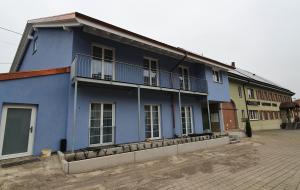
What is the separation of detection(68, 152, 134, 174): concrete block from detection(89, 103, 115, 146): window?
226 centimetres

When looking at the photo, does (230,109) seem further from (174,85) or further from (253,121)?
(174,85)

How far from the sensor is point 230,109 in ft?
59.4

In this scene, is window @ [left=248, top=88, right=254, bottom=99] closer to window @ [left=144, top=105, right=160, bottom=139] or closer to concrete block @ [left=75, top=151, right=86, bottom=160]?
window @ [left=144, top=105, right=160, bottom=139]

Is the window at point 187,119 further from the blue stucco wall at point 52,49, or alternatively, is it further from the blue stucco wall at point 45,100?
the blue stucco wall at point 52,49

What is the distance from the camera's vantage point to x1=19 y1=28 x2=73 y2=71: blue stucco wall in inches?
330

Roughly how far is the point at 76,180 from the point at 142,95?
6.22 m

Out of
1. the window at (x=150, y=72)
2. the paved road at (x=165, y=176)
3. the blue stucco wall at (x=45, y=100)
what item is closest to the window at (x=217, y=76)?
the window at (x=150, y=72)

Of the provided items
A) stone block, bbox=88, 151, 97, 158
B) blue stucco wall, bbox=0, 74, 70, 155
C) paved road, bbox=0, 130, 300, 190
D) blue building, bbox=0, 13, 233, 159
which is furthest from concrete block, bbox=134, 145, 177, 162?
blue stucco wall, bbox=0, 74, 70, 155

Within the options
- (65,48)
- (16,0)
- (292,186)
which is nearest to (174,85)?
(65,48)

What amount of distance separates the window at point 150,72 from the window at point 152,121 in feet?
5.11

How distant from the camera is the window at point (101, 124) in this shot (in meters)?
8.29

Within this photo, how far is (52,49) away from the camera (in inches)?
368

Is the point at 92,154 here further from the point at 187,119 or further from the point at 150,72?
the point at 187,119

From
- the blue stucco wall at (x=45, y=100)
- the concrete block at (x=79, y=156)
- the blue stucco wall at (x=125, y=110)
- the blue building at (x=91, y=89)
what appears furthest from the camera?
the blue stucco wall at (x=125, y=110)
